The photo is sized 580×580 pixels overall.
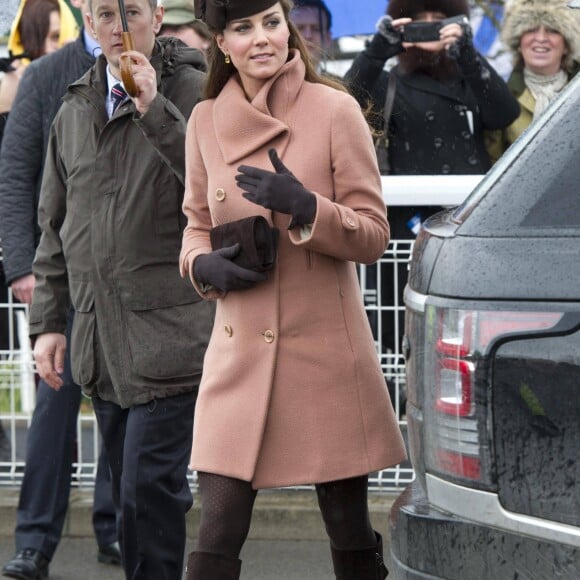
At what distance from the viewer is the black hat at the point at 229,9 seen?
3713 mm

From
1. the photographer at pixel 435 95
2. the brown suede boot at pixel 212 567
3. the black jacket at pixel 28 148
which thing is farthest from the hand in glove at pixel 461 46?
the brown suede boot at pixel 212 567

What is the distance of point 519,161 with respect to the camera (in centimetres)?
289

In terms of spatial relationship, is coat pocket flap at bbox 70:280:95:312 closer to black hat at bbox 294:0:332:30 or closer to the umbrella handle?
the umbrella handle

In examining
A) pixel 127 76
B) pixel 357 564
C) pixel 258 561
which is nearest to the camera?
pixel 357 564

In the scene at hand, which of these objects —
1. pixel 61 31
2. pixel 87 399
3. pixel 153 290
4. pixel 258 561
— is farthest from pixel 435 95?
pixel 153 290

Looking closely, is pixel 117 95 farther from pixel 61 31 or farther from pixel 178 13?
pixel 61 31

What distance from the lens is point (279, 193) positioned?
3.47m

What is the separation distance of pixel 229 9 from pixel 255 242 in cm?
62

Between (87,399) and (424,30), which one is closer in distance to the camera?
(87,399)

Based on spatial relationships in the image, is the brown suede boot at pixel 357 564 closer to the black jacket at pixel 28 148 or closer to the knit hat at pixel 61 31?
the black jacket at pixel 28 148

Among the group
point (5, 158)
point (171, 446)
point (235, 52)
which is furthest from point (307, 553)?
point (235, 52)

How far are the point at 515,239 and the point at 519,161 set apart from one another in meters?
0.18

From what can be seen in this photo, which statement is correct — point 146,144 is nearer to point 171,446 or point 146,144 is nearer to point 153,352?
point 153,352

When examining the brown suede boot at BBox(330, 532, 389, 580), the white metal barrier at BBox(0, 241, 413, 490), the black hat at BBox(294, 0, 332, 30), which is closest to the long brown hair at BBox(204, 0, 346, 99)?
the brown suede boot at BBox(330, 532, 389, 580)
